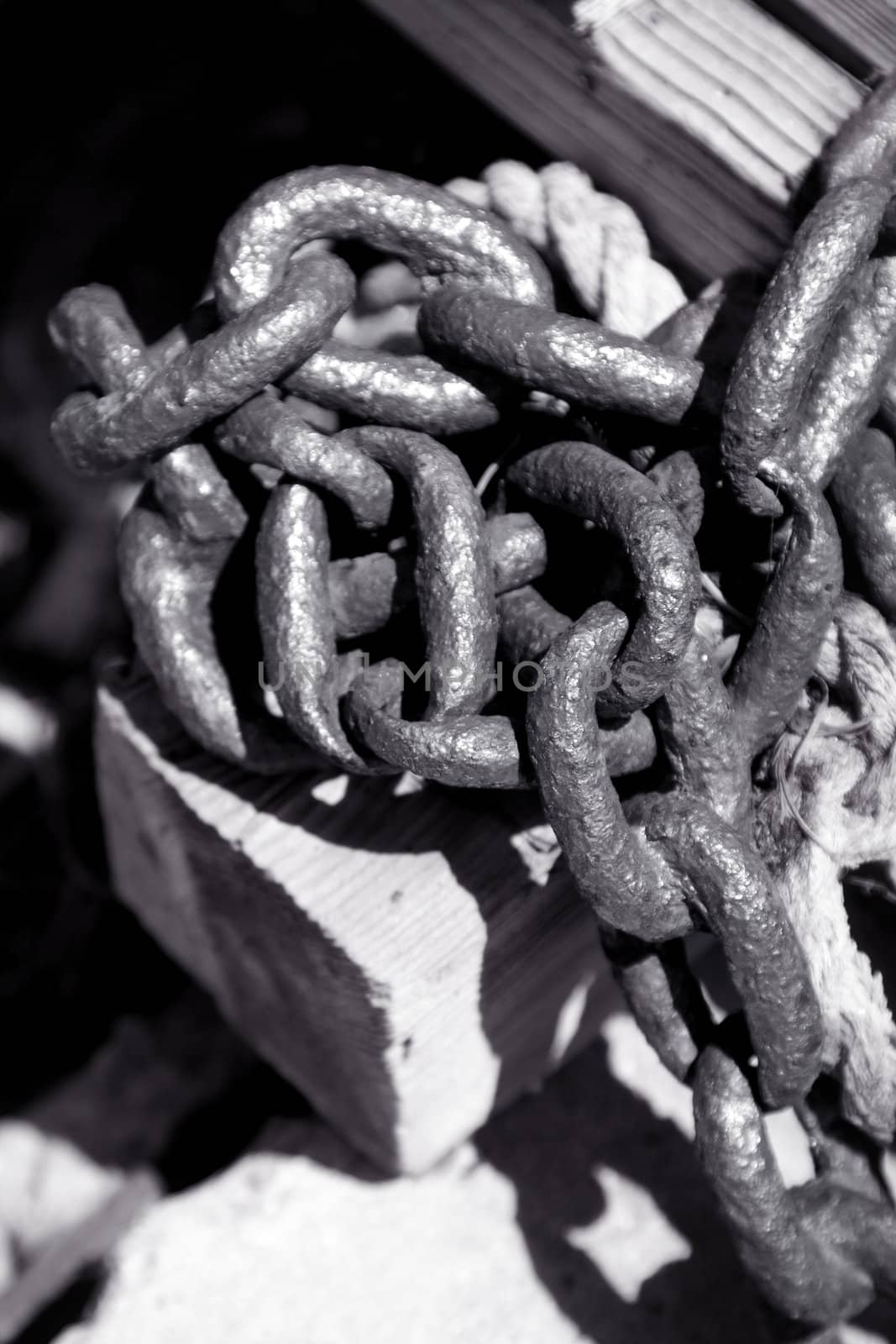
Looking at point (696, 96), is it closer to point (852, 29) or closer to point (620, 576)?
point (852, 29)

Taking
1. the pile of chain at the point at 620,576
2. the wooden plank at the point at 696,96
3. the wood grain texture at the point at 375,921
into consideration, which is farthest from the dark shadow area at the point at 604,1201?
the wooden plank at the point at 696,96

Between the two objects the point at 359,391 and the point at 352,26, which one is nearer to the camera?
the point at 359,391

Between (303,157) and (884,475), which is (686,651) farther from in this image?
(303,157)

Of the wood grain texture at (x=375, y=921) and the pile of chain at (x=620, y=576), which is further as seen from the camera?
the wood grain texture at (x=375, y=921)

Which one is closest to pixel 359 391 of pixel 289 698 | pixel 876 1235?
pixel 289 698

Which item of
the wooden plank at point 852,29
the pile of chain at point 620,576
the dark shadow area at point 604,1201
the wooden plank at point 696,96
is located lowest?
the dark shadow area at point 604,1201

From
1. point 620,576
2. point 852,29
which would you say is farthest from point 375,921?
point 852,29

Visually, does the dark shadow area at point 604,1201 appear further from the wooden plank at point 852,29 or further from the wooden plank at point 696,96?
the wooden plank at point 852,29
